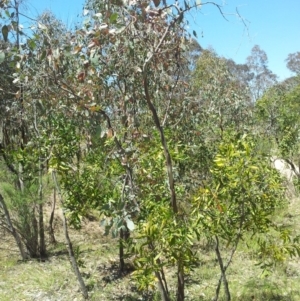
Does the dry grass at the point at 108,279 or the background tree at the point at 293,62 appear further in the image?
the background tree at the point at 293,62

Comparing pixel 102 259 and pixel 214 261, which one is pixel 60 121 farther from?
pixel 214 261

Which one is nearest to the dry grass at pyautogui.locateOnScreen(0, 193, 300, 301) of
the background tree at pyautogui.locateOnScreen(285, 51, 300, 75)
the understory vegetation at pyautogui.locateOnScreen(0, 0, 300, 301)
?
the understory vegetation at pyautogui.locateOnScreen(0, 0, 300, 301)

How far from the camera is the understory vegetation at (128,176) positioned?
8.77 ft

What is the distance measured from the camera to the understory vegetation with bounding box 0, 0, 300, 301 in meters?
2.67

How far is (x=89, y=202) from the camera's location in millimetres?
4074

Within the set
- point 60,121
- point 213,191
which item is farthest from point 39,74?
point 60,121

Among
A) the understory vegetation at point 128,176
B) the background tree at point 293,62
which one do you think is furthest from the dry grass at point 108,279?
the background tree at point 293,62

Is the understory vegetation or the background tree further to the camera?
the background tree

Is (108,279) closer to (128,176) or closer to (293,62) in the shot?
(128,176)

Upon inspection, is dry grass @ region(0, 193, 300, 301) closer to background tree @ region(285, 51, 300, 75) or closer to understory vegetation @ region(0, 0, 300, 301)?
understory vegetation @ region(0, 0, 300, 301)

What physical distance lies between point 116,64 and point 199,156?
378 centimetres

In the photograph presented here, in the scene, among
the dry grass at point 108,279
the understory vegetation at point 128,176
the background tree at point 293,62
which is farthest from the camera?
the background tree at point 293,62

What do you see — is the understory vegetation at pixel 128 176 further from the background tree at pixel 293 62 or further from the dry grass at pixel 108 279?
the background tree at pixel 293 62

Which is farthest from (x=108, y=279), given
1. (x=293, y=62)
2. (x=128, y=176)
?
(x=293, y=62)
